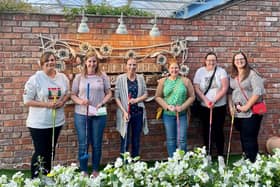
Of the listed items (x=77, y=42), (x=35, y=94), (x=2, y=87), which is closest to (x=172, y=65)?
(x=77, y=42)

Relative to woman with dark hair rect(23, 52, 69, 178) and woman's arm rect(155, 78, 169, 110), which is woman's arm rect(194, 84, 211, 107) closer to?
woman's arm rect(155, 78, 169, 110)

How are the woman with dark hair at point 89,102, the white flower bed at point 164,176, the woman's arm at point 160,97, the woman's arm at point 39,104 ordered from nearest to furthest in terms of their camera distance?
1. the white flower bed at point 164,176
2. the woman's arm at point 39,104
3. the woman with dark hair at point 89,102
4. the woman's arm at point 160,97

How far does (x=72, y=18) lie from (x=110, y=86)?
3.25 feet

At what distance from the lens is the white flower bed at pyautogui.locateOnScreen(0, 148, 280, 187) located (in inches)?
70.8

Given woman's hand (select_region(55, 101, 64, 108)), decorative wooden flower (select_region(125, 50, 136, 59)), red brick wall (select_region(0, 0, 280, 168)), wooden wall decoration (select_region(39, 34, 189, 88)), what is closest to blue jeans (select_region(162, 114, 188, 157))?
red brick wall (select_region(0, 0, 280, 168))

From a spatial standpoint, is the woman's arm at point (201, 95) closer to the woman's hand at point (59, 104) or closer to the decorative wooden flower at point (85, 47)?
the decorative wooden flower at point (85, 47)

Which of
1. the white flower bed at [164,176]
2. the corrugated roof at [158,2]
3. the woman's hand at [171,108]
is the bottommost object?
the white flower bed at [164,176]

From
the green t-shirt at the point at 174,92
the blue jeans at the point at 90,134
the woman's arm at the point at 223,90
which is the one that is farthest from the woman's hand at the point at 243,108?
the blue jeans at the point at 90,134

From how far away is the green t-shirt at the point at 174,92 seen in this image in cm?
429

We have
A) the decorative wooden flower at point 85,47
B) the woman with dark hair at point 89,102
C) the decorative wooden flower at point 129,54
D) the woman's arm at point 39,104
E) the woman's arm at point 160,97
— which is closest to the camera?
the woman's arm at point 39,104

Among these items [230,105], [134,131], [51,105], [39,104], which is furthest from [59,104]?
[230,105]

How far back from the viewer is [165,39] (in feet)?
16.1

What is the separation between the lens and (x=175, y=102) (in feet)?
14.1

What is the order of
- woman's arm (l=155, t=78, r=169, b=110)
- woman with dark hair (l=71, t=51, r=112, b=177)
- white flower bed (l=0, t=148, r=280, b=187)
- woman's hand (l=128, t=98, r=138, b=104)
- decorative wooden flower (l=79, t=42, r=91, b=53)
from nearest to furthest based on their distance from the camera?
1. white flower bed (l=0, t=148, r=280, b=187)
2. woman with dark hair (l=71, t=51, r=112, b=177)
3. woman's hand (l=128, t=98, r=138, b=104)
4. woman's arm (l=155, t=78, r=169, b=110)
5. decorative wooden flower (l=79, t=42, r=91, b=53)
